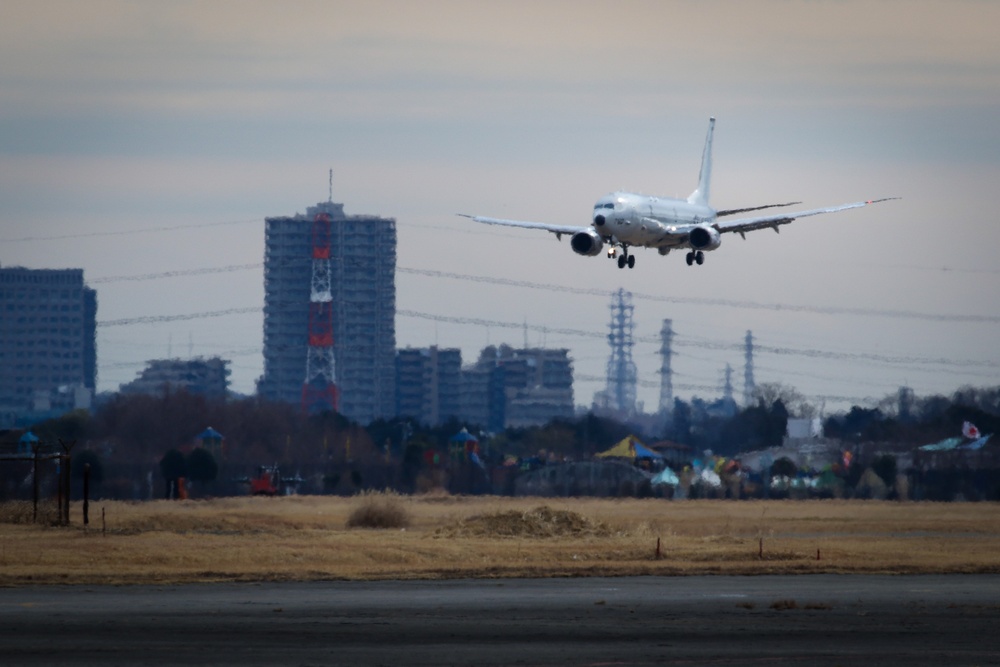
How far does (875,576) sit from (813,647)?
18.6 m

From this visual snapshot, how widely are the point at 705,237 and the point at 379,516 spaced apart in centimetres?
2000

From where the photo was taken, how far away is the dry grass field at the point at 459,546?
49.5m

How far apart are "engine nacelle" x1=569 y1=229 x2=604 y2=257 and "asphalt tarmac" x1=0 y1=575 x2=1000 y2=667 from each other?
3010 cm

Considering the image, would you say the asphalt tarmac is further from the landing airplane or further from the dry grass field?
the landing airplane

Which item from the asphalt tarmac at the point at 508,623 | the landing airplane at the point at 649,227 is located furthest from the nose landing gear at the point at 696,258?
the asphalt tarmac at the point at 508,623

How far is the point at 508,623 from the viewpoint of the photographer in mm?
35750

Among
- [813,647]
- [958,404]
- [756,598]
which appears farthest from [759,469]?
[813,647]

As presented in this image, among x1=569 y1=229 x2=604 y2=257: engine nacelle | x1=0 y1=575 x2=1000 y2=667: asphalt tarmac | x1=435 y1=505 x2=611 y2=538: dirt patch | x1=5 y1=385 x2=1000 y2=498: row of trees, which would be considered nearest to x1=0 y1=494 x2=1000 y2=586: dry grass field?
x1=435 y1=505 x2=611 y2=538: dirt patch

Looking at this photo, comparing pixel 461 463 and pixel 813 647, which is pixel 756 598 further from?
pixel 461 463

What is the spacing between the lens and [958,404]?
472 feet

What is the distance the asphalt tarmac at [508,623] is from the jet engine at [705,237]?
32898mm

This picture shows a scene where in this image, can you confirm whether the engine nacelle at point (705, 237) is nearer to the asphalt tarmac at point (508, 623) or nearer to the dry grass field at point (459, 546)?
the dry grass field at point (459, 546)

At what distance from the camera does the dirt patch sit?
6406 cm

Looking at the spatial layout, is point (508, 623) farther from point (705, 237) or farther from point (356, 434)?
point (356, 434)
